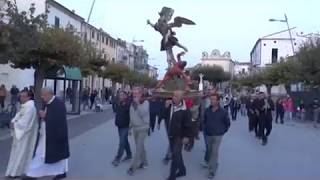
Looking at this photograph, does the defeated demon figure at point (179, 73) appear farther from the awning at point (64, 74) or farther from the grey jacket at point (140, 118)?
the grey jacket at point (140, 118)

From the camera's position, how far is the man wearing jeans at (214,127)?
12.5 meters

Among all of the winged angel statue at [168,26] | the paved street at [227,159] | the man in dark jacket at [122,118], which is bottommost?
the paved street at [227,159]

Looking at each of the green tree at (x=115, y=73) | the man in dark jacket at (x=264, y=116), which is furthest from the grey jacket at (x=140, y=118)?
the green tree at (x=115, y=73)

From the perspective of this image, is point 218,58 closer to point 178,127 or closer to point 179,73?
point 179,73

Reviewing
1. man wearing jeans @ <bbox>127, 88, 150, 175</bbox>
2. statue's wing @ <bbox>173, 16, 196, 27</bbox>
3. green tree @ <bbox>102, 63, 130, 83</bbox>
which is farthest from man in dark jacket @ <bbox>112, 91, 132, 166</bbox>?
green tree @ <bbox>102, 63, 130, 83</bbox>

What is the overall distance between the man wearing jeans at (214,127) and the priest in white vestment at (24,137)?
3530mm

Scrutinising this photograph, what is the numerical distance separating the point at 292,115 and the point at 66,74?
57.6 feet

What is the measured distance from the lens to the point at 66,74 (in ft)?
114

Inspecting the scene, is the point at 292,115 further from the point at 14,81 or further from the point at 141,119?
the point at 141,119

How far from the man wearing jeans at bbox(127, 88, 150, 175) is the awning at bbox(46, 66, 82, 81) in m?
16.5

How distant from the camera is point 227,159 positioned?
15820mm

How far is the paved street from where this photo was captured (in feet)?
41.8

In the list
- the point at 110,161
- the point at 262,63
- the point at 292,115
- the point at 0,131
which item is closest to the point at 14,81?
the point at 292,115

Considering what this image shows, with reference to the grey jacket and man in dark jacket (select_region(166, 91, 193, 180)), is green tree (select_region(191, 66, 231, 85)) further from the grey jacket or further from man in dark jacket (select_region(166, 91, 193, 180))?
man in dark jacket (select_region(166, 91, 193, 180))
